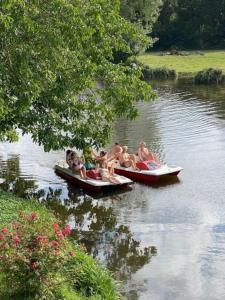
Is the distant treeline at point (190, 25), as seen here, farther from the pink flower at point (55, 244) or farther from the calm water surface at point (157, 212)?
the pink flower at point (55, 244)

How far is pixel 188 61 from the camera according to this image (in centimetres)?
6400

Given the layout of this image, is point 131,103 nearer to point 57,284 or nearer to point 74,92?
point 74,92

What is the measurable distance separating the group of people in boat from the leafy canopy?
180 cm

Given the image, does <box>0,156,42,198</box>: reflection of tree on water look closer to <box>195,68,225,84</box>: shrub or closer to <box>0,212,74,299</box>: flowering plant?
<box>0,212,74,299</box>: flowering plant

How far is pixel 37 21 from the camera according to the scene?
50.4 ft

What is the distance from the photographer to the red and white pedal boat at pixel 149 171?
2109 centimetres

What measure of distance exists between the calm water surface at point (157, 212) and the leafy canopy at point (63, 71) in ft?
7.96

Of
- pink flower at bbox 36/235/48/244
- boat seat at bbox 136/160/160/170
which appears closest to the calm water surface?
boat seat at bbox 136/160/160/170

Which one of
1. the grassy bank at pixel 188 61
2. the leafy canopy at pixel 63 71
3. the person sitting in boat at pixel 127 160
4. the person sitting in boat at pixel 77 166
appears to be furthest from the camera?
the grassy bank at pixel 188 61

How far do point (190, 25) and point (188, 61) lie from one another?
21.7 metres

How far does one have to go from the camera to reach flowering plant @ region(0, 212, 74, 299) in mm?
8922

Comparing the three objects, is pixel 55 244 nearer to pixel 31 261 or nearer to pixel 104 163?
pixel 31 261

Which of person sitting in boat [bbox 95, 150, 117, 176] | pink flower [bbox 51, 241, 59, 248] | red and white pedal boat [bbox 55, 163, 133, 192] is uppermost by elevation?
pink flower [bbox 51, 241, 59, 248]

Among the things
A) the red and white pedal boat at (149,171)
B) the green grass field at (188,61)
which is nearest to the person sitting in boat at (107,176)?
the red and white pedal boat at (149,171)
